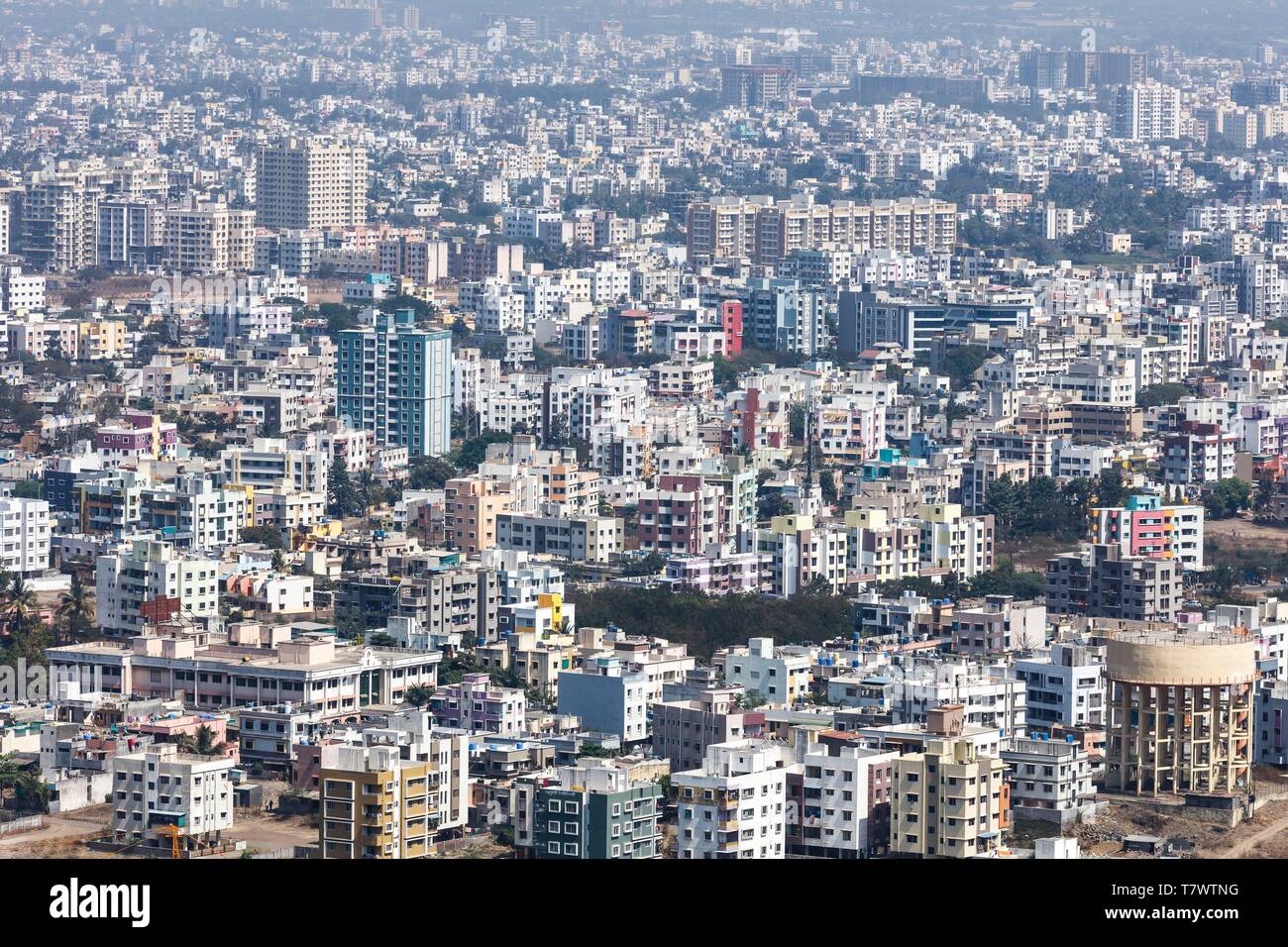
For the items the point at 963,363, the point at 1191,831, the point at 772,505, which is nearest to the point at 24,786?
the point at 1191,831

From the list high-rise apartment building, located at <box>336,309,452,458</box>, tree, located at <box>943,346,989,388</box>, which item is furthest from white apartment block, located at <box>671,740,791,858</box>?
tree, located at <box>943,346,989,388</box>

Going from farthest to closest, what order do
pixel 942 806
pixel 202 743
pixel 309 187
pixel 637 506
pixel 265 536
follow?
pixel 309 187 → pixel 637 506 → pixel 265 536 → pixel 202 743 → pixel 942 806

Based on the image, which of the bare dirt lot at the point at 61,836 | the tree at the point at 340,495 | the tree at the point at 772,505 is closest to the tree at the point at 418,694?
the bare dirt lot at the point at 61,836

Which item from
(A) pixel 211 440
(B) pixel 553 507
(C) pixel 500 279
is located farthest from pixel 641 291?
(B) pixel 553 507

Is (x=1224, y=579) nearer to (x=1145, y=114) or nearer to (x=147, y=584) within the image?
(x=147, y=584)

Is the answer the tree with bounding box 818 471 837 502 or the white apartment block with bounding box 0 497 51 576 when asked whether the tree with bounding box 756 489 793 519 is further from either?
the white apartment block with bounding box 0 497 51 576
